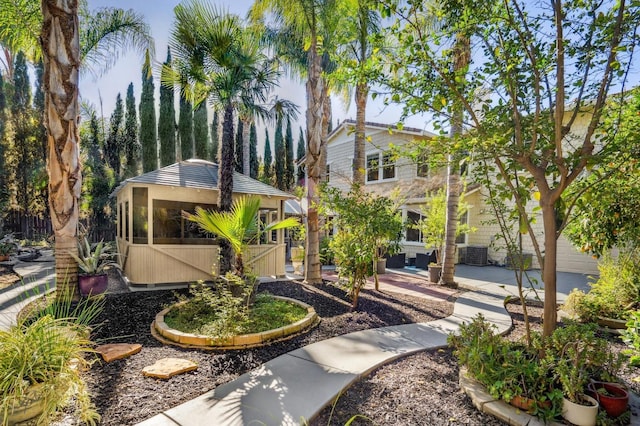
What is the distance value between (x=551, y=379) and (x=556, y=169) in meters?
1.99

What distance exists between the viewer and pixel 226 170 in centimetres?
730

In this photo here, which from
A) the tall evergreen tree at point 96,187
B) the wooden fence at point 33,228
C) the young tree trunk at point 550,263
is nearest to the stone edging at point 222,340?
the young tree trunk at point 550,263

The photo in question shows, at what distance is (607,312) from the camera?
17.6ft

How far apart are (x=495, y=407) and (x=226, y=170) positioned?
255 inches

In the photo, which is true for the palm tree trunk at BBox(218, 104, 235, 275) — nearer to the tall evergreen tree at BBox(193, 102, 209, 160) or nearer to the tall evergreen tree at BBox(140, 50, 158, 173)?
the tall evergreen tree at BBox(140, 50, 158, 173)

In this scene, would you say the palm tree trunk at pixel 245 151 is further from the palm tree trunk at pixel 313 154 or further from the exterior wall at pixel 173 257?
the palm tree trunk at pixel 313 154

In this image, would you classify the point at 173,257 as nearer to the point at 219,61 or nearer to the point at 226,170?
the point at 226,170

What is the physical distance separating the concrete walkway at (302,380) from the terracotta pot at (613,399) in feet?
6.02

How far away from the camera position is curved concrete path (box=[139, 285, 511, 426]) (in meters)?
2.61

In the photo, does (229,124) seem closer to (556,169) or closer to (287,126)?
(556,169)

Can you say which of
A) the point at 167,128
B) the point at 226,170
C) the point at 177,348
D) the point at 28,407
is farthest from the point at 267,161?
the point at 28,407

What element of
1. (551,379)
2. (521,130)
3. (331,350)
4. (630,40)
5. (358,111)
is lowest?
(331,350)

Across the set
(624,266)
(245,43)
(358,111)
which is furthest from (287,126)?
(624,266)

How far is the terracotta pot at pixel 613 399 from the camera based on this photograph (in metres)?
2.66
